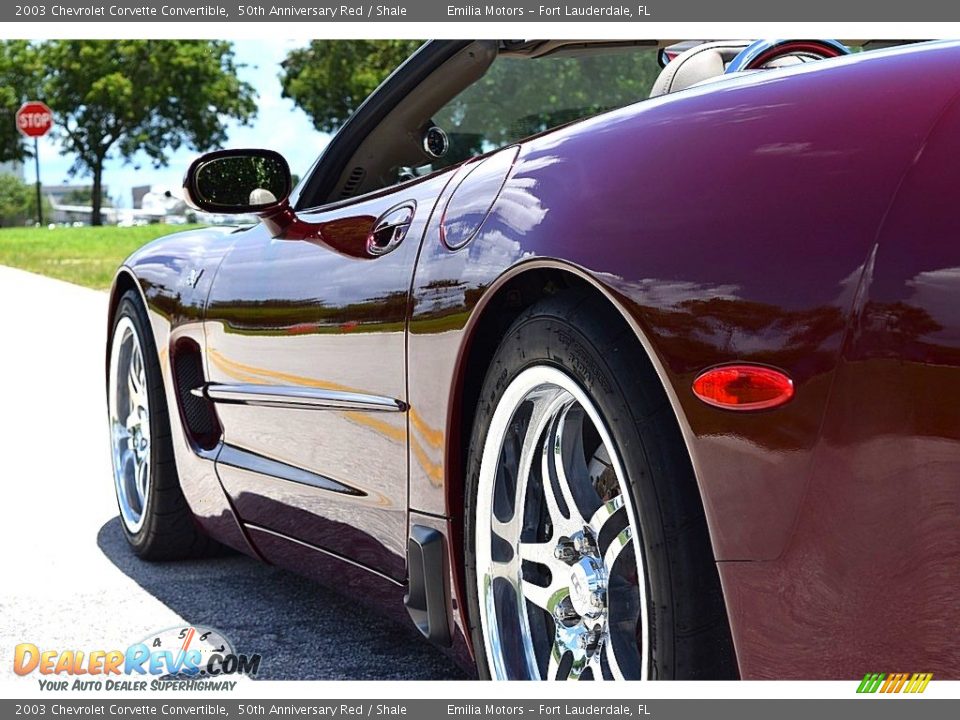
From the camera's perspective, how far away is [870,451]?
1679mm

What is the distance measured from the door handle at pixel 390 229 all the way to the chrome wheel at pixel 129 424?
167 cm

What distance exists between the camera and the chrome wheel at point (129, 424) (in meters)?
4.43

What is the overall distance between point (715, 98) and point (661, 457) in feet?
1.79

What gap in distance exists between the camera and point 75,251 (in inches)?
1163

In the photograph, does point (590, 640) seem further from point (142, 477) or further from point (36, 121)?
point (36, 121)

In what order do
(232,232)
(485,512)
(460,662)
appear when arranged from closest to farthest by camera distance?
1. (485,512)
2. (460,662)
3. (232,232)

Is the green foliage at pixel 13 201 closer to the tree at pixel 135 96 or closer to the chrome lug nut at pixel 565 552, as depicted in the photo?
the tree at pixel 135 96

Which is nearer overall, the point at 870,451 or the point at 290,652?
the point at 870,451

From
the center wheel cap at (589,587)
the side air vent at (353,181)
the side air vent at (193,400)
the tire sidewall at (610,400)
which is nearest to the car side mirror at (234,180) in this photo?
the side air vent at (353,181)

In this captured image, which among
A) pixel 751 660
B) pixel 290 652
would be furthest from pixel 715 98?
pixel 290 652

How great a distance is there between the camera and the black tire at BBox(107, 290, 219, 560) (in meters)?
4.23

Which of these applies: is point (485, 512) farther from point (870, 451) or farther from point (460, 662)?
point (870, 451)

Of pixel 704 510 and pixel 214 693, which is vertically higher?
pixel 704 510

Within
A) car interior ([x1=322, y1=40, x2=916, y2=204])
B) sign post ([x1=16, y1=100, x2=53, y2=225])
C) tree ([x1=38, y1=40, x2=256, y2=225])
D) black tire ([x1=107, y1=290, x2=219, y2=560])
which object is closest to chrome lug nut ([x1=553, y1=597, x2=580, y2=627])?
car interior ([x1=322, y1=40, x2=916, y2=204])
